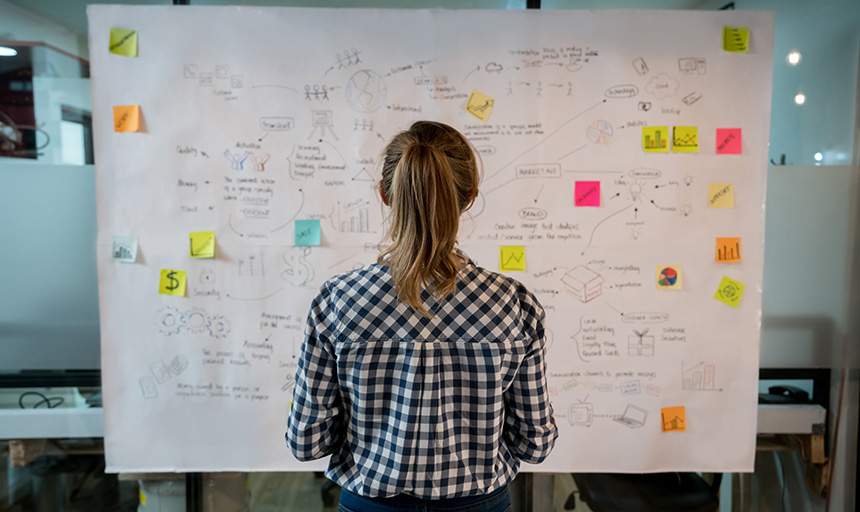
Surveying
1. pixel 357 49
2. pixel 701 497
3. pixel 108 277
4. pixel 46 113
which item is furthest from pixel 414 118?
pixel 701 497

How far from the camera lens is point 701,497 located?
1.86 meters

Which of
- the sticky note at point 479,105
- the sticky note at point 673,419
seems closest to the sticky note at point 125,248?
the sticky note at point 479,105

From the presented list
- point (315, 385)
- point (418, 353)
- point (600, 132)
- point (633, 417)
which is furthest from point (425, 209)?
point (633, 417)

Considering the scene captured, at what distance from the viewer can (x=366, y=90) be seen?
68.5 inches

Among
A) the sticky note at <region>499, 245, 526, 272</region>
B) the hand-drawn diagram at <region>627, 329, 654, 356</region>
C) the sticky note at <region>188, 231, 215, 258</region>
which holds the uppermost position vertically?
the sticky note at <region>188, 231, 215, 258</region>

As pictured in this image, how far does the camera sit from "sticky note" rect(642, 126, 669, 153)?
1.76 m

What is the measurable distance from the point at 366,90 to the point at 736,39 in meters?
1.23

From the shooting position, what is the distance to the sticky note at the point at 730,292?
179 cm

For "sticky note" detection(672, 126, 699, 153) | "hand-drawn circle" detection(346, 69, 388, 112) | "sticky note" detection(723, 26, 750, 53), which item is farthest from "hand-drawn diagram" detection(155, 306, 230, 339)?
"sticky note" detection(723, 26, 750, 53)

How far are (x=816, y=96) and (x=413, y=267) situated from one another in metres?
1.84

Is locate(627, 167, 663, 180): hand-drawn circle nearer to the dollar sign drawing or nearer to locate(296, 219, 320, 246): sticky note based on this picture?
locate(296, 219, 320, 246): sticky note

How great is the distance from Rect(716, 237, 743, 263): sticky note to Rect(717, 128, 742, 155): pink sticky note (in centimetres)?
29

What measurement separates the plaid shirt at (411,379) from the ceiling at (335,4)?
51.0 inches

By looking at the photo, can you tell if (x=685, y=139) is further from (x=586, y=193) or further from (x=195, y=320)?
(x=195, y=320)
